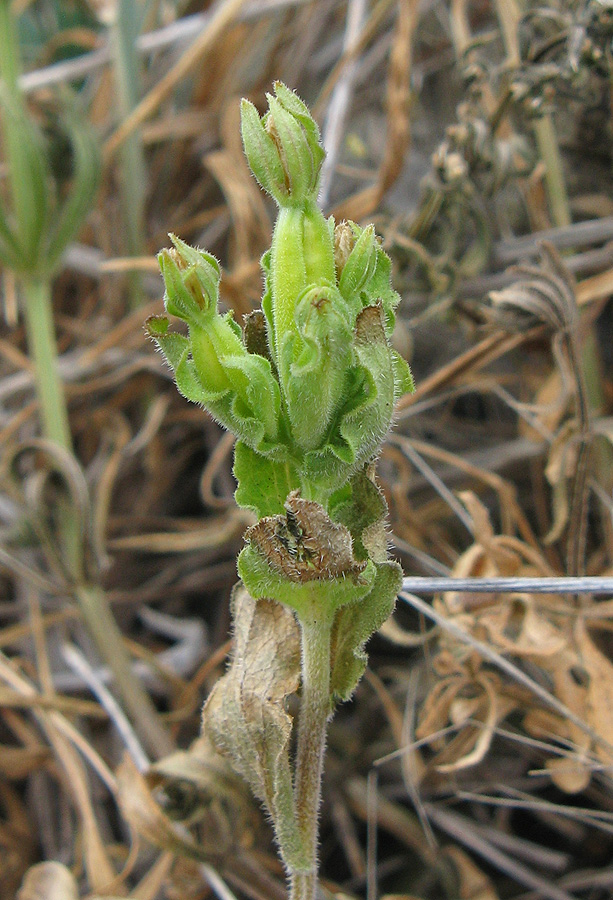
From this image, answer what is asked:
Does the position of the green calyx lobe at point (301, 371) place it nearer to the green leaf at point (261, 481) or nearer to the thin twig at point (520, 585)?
the green leaf at point (261, 481)

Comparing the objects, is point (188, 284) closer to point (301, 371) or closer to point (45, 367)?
point (301, 371)

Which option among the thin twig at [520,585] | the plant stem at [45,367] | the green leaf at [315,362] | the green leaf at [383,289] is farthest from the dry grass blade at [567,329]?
the plant stem at [45,367]

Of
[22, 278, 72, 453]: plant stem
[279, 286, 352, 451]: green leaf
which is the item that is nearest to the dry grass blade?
[279, 286, 352, 451]: green leaf

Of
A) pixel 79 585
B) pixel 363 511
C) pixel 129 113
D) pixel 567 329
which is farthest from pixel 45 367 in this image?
pixel 363 511

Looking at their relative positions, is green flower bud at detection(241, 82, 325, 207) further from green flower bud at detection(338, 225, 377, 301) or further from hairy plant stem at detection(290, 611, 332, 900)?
hairy plant stem at detection(290, 611, 332, 900)

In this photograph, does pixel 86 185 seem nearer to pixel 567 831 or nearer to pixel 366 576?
pixel 366 576

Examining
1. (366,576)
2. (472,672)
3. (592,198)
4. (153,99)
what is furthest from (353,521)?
(153,99)
